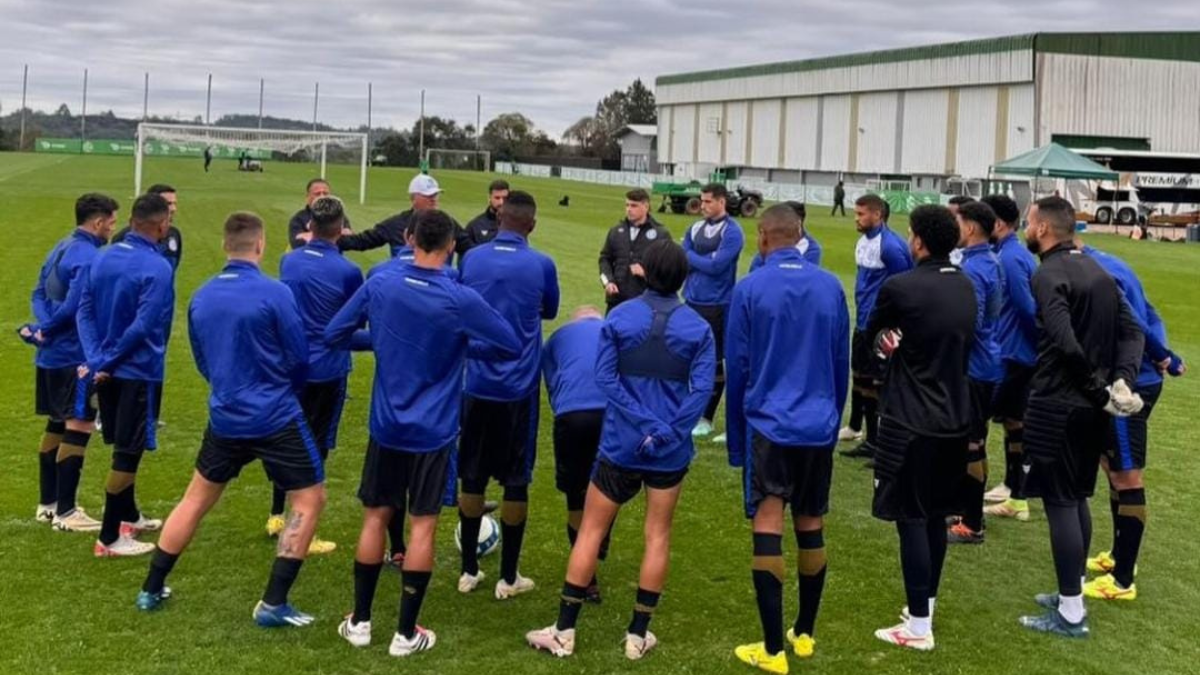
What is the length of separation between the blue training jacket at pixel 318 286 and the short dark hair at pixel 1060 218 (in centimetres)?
388

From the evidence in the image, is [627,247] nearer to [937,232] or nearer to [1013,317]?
[1013,317]

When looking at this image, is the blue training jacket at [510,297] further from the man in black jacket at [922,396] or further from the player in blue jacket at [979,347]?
the player in blue jacket at [979,347]

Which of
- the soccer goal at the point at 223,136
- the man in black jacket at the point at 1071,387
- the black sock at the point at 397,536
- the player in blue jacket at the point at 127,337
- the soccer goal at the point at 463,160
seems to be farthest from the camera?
the soccer goal at the point at 463,160

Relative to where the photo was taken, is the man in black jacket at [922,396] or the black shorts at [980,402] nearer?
the man in black jacket at [922,396]

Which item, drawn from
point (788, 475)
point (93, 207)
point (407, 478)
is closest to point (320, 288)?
point (407, 478)

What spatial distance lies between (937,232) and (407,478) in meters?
2.90

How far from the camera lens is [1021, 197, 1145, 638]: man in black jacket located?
5.59 m

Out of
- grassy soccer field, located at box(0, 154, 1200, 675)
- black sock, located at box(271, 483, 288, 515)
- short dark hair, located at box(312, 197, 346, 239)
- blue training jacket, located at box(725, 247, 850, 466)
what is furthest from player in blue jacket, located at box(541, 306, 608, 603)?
black sock, located at box(271, 483, 288, 515)

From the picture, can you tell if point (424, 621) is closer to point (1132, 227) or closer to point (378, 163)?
point (1132, 227)

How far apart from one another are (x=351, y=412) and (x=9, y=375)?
3.98 meters

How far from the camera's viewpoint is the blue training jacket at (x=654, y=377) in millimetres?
5043

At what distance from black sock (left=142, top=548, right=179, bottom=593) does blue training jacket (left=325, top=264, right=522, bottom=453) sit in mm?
1368

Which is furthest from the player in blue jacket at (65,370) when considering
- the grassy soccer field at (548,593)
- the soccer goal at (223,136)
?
the soccer goal at (223,136)

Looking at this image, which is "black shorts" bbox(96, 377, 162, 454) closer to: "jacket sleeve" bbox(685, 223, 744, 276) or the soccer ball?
the soccer ball
